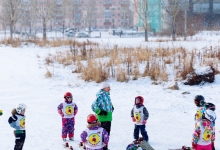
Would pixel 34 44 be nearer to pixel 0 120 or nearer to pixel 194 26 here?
pixel 0 120

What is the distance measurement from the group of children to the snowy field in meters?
0.59

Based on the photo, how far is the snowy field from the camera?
6.97 meters

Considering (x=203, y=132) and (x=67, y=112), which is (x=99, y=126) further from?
(x=67, y=112)

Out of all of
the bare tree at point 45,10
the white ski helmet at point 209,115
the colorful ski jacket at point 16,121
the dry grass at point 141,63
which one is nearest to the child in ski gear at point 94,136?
the colorful ski jacket at point 16,121

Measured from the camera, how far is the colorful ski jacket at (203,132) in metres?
5.14

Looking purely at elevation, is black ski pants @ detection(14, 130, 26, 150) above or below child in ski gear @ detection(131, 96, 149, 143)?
below

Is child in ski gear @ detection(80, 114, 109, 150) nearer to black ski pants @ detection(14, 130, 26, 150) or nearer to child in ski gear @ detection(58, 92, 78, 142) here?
black ski pants @ detection(14, 130, 26, 150)

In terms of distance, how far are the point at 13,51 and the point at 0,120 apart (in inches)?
533

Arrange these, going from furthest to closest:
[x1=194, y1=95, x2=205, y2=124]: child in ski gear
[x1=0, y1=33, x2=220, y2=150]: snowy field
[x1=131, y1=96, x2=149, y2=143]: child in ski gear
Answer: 1. [x1=0, y1=33, x2=220, y2=150]: snowy field
2. [x1=131, y1=96, x2=149, y2=143]: child in ski gear
3. [x1=194, y1=95, x2=205, y2=124]: child in ski gear

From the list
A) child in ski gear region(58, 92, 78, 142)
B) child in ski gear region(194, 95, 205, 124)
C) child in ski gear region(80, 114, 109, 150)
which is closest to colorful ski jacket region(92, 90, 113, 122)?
child in ski gear region(58, 92, 78, 142)

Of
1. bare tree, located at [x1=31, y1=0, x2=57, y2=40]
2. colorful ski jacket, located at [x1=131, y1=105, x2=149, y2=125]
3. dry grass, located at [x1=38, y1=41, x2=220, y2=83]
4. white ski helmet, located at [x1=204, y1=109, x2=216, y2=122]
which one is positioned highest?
bare tree, located at [x1=31, y1=0, x2=57, y2=40]

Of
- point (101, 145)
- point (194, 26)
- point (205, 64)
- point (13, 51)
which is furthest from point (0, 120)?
point (194, 26)

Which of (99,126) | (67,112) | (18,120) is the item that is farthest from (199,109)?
(18,120)

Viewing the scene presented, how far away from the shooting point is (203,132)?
5.16 m
